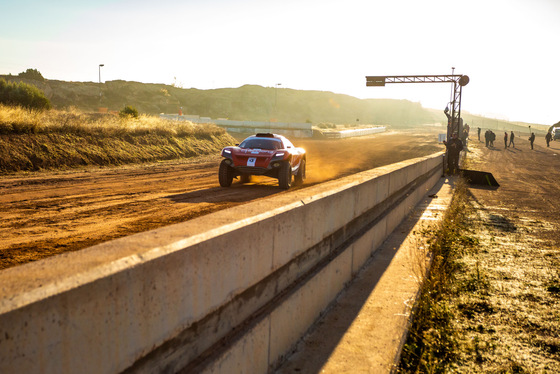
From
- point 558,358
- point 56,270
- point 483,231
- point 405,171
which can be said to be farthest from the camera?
point 405,171

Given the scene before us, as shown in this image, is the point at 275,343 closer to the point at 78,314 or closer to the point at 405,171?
the point at 78,314

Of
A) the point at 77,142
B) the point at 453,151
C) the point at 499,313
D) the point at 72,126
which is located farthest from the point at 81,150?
the point at 499,313

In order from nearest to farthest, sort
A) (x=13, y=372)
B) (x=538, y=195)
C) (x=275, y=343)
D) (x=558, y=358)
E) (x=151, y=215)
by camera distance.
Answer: (x=13, y=372), (x=275, y=343), (x=558, y=358), (x=151, y=215), (x=538, y=195)

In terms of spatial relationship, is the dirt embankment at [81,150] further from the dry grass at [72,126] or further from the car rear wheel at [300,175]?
the car rear wheel at [300,175]

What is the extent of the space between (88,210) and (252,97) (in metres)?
170

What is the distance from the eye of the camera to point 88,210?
31.2 ft

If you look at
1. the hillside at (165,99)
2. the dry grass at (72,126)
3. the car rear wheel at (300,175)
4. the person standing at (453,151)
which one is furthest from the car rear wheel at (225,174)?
the hillside at (165,99)

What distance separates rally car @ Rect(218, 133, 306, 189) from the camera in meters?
13.4

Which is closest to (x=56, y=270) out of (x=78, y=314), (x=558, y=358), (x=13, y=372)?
(x=78, y=314)

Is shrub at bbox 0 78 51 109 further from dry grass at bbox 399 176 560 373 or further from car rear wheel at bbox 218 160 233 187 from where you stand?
dry grass at bbox 399 176 560 373

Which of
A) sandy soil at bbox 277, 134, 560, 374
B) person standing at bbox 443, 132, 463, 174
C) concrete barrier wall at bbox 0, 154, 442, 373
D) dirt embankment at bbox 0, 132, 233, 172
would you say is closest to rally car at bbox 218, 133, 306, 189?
sandy soil at bbox 277, 134, 560, 374

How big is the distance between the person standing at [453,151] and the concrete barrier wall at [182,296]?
1796cm

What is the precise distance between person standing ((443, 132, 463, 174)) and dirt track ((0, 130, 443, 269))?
741 centimetres

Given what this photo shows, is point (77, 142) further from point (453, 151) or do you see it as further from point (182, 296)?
point (182, 296)
